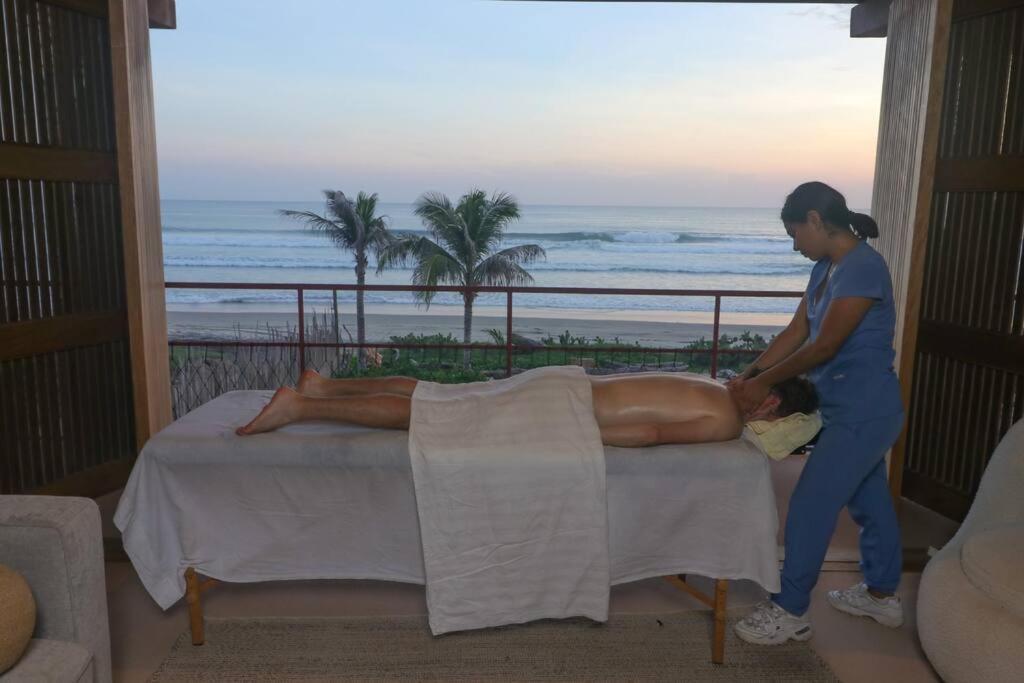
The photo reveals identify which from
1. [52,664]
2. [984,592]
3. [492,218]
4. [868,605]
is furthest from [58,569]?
[492,218]

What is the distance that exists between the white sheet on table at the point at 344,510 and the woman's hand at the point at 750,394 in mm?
155

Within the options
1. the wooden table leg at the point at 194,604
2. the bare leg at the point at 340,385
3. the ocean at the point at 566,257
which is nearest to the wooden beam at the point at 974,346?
the bare leg at the point at 340,385

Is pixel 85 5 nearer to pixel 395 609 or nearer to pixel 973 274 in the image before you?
pixel 395 609

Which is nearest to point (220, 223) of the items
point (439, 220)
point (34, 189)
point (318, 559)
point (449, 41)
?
point (449, 41)

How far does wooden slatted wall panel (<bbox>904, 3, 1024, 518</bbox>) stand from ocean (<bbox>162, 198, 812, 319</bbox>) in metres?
11.7

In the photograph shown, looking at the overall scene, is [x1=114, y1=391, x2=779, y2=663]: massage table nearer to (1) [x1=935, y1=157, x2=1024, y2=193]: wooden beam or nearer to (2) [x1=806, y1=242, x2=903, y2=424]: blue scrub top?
(2) [x1=806, y1=242, x2=903, y2=424]: blue scrub top

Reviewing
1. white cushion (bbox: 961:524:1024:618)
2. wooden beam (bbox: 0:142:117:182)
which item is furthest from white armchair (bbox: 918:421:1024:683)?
wooden beam (bbox: 0:142:117:182)

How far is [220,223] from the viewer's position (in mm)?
19234

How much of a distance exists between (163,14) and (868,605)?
12.2ft

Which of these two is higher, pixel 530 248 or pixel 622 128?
pixel 622 128

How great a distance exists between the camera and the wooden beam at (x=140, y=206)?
2.95 metres

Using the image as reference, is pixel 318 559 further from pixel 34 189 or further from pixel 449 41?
pixel 449 41

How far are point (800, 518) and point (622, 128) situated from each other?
13550mm

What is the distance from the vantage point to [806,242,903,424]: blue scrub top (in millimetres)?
2105
